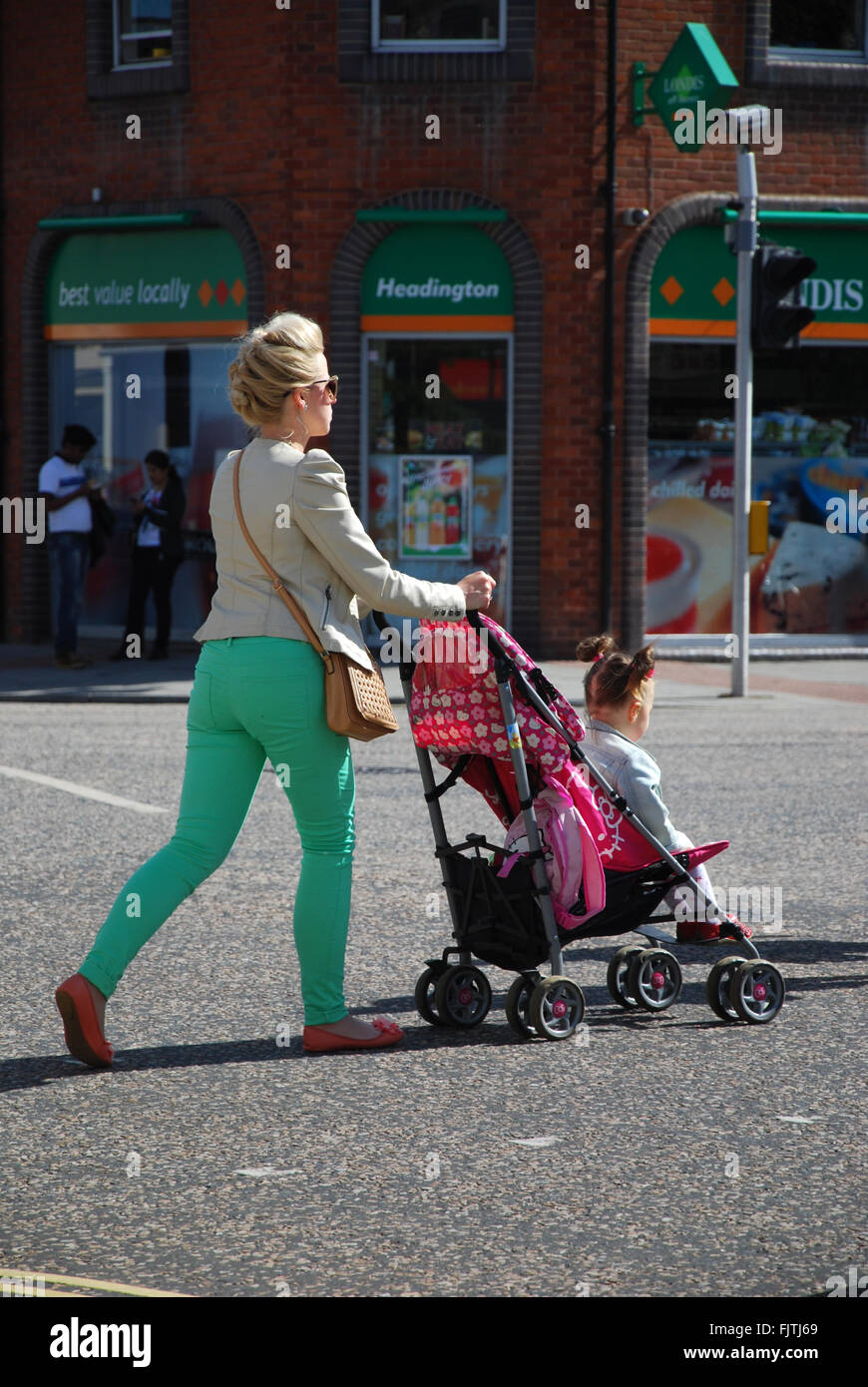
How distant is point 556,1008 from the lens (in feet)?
16.0

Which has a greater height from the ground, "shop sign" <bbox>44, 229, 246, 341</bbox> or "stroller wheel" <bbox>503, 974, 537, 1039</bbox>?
"shop sign" <bbox>44, 229, 246, 341</bbox>

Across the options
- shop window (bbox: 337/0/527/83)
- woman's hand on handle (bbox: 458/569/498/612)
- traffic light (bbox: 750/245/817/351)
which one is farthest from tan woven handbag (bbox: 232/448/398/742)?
shop window (bbox: 337/0/527/83)

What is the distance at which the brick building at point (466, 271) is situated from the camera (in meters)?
16.7

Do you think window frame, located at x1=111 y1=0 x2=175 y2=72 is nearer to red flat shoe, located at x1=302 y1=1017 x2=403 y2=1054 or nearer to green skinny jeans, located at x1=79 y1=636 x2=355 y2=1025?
green skinny jeans, located at x1=79 y1=636 x2=355 y2=1025

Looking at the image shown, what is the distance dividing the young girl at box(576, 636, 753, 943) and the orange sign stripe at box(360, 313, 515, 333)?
474 inches

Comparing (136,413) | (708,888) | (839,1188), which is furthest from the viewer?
(136,413)

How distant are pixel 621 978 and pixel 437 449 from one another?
12.4m

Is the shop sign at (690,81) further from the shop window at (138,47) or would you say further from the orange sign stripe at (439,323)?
the shop window at (138,47)

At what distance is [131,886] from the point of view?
4621mm

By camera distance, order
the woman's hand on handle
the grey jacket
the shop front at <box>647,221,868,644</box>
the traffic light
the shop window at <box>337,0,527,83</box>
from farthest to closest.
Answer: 1. the shop front at <box>647,221,868,644</box>
2. the shop window at <box>337,0,527,83</box>
3. the traffic light
4. the grey jacket
5. the woman's hand on handle

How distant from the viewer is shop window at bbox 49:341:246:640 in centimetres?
1775

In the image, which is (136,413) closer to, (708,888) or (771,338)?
(771,338)

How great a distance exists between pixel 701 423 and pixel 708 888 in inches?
505
